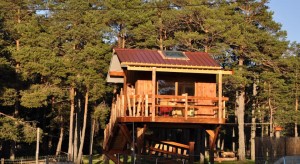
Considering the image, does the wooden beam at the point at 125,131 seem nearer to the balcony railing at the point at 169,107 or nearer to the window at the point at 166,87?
the balcony railing at the point at 169,107

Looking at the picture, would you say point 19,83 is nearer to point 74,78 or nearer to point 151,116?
point 74,78

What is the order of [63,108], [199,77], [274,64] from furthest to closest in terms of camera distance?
[63,108], [274,64], [199,77]

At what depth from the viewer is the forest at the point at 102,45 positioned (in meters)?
41.6

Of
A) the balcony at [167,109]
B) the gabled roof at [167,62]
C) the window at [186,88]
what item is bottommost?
the balcony at [167,109]

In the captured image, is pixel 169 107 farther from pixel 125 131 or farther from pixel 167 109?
pixel 125 131

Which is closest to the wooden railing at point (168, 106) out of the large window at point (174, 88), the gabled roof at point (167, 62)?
the large window at point (174, 88)

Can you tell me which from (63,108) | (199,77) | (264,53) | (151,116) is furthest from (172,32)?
(151,116)

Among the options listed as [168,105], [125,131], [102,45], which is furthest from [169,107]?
[102,45]

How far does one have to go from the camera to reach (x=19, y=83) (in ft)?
142

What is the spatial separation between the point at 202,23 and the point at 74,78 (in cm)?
1317

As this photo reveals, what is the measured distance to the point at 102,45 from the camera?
44.5 m

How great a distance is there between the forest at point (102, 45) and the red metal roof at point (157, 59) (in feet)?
55.8

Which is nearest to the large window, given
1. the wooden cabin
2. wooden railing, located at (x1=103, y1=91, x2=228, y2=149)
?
the wooden cabin

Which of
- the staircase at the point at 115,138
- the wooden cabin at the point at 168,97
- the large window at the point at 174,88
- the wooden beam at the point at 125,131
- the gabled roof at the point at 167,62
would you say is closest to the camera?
the wooden cabin at the point at 168,97
